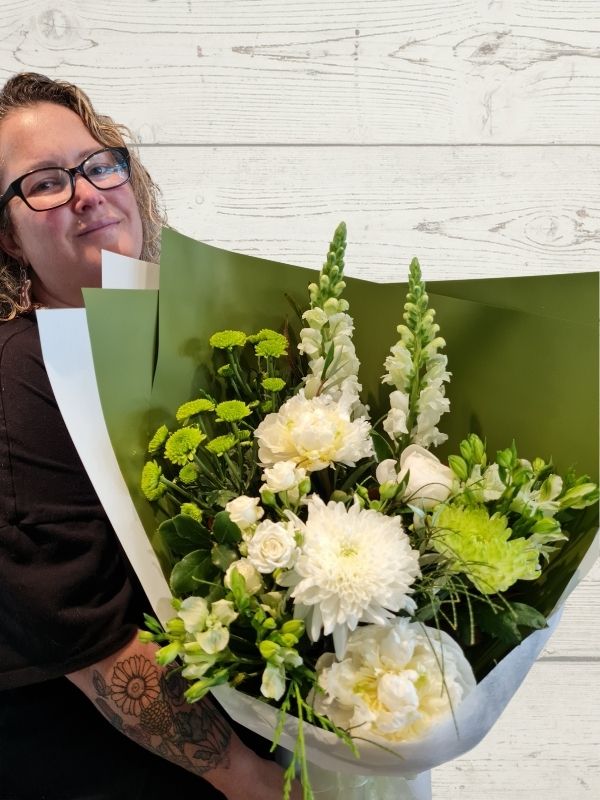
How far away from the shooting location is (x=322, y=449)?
535mm

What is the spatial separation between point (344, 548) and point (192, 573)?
126mm

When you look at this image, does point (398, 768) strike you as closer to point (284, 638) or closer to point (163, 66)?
point (284, 638)

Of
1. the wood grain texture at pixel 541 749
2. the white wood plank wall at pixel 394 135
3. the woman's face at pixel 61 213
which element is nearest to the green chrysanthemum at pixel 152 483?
the woman's face at pixel 61 213

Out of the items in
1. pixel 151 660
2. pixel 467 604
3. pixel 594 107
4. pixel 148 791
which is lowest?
pixel 148 791

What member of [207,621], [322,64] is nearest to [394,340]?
[207,621]

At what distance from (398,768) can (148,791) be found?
34 centimetres

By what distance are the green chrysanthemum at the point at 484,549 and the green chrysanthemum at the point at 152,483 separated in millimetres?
221

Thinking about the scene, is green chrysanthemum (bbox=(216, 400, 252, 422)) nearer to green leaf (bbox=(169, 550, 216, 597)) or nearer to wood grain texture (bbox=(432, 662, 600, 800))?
green leaf (bbox=(169, 550, 216, 597))

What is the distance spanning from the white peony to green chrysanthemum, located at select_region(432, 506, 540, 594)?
0.08 feet

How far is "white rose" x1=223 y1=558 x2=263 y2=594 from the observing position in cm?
51

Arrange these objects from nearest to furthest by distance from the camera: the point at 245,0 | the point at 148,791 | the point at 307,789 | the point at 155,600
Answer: the point at 307,789, the point at 155,600, the point at 148,791, the point at 245,0

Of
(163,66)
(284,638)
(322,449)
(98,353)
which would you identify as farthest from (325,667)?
(163,66)

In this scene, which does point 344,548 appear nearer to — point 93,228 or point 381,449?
point 381,449

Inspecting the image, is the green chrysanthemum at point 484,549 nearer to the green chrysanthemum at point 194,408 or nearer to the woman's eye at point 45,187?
the green chrysanthemum at point 194,408
